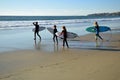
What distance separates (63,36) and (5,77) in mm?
8884

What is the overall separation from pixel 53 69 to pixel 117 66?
2309 millimetres

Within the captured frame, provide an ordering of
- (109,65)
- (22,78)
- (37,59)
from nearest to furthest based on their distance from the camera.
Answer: (22,78)
(109,65)
(37,59)

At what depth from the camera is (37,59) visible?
12375 millimetres

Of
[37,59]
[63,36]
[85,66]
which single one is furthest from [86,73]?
[63,36]

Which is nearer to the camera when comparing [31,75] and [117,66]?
[31,75]

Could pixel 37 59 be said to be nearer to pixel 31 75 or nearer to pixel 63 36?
pixel 31 75

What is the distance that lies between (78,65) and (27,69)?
1941 millimetres

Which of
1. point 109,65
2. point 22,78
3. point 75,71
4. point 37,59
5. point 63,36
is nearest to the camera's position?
point 22,78

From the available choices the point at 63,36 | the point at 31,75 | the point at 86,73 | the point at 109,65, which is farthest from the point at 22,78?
the point at 63,36

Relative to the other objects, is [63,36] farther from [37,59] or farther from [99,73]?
[99,73]

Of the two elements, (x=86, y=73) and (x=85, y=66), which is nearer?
(x=86, y=73)

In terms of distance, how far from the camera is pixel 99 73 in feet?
28.5

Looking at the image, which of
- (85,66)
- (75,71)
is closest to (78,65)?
(85,66)

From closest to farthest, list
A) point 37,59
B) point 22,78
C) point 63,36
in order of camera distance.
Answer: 1. point 22,78
2. point 37,59
3. point 63,36
